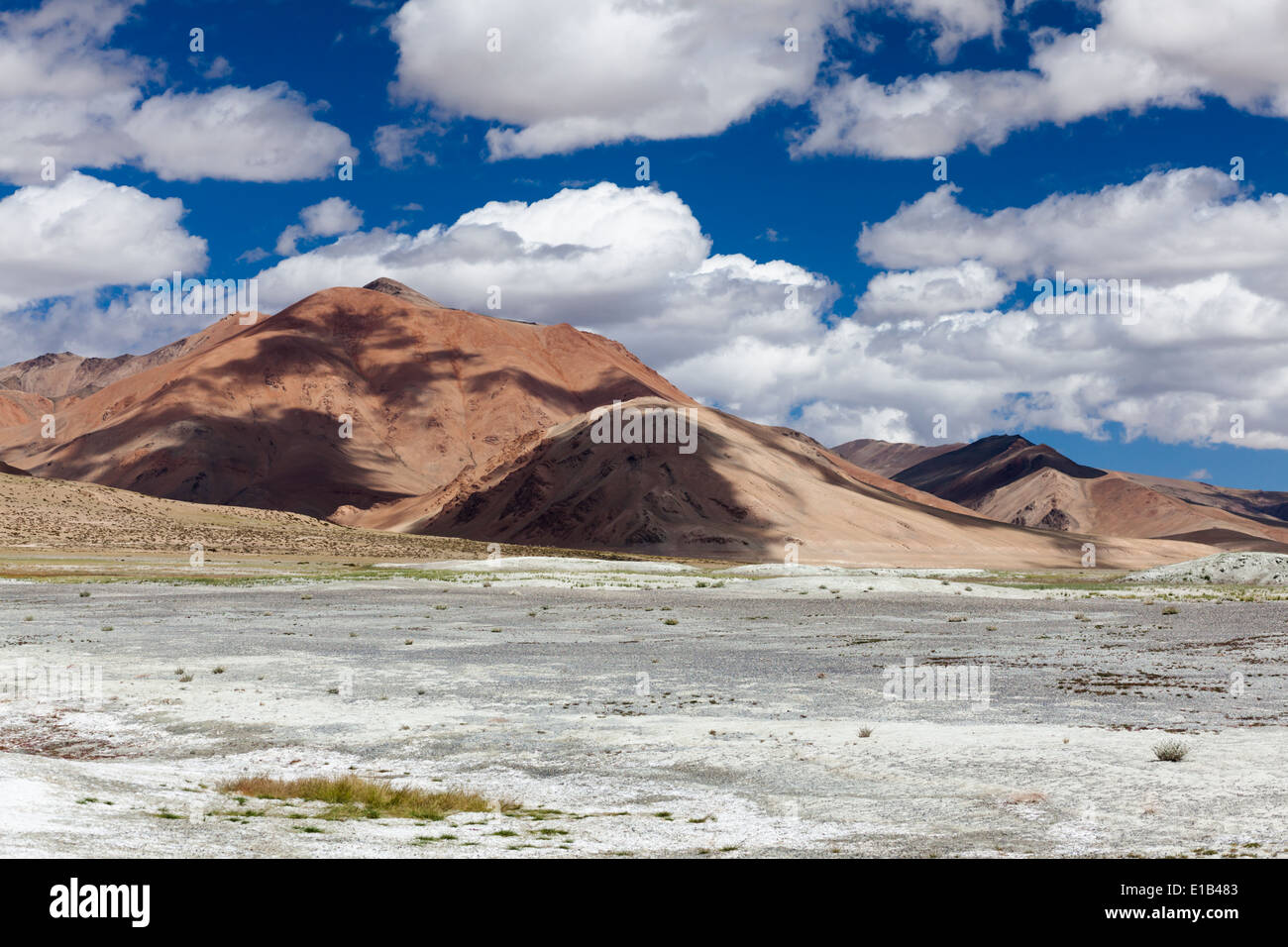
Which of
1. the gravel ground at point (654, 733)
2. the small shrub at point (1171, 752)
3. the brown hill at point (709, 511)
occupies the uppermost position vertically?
the brown hill at point (709, 511)

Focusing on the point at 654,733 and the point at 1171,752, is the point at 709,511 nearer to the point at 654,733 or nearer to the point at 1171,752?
the point at 654,733

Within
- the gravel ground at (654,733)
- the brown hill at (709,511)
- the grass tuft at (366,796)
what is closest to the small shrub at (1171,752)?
the gravel ground at (654,733)

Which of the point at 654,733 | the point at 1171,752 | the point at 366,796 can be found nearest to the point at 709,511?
the point at 654,733

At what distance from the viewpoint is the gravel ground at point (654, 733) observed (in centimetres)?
1216

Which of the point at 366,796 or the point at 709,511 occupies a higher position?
the point at 709,511

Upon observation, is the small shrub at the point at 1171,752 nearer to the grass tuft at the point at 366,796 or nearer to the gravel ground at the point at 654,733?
the gravel ground at the point at 654,733

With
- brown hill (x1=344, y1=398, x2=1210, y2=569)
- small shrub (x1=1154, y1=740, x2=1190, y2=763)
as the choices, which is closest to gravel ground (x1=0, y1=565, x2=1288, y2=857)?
small shrub (x1=1154, y1=740, x2=1190, y2=763)

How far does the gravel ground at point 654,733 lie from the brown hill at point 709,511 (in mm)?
90845

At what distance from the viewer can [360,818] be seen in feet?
42.9

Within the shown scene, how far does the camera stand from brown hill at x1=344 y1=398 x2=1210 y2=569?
447 feet

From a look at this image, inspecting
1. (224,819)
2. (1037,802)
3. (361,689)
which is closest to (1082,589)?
(361,689)

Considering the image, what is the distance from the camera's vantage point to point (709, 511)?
14275 cm

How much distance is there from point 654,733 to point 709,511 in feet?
405
